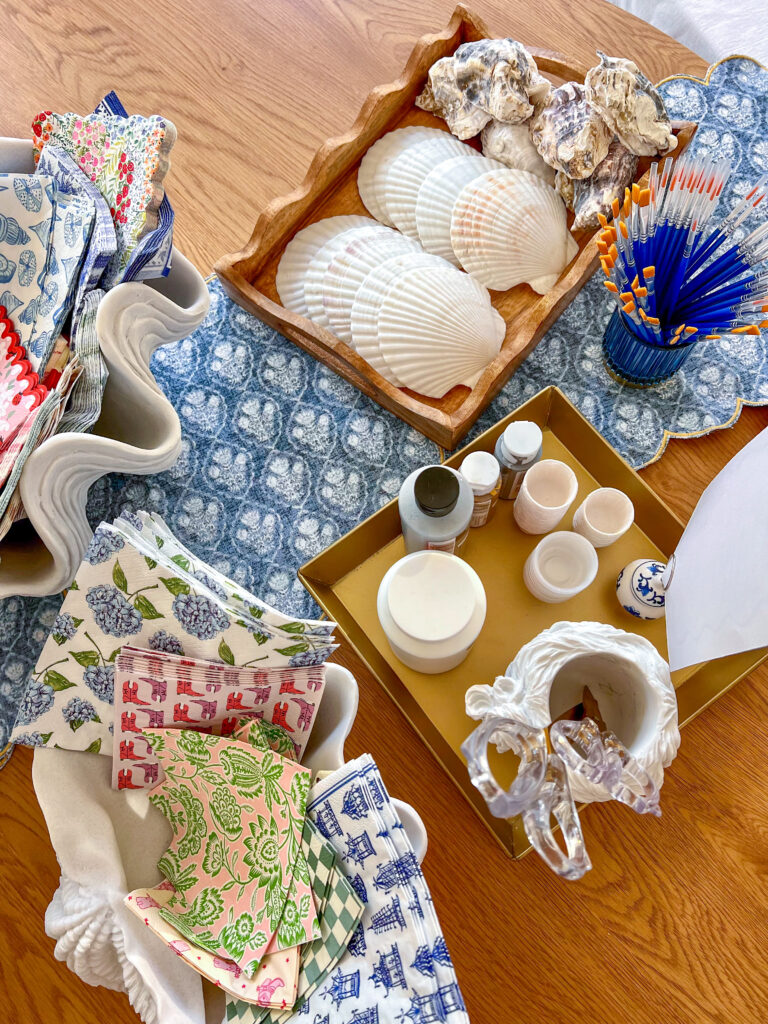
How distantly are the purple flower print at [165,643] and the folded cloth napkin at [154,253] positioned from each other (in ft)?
0.77

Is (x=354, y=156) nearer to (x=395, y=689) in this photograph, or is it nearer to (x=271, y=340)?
(x=271, y=340)

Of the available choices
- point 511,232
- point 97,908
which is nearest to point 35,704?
point 97,908

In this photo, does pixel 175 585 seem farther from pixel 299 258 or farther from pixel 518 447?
pixel 299 258

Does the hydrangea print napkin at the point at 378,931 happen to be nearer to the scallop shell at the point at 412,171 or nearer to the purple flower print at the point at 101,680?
the purple flower print at the point at 101,680

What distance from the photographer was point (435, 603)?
531 mm

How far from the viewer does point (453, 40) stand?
695 millimetres

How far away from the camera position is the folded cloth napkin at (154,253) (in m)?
0.50

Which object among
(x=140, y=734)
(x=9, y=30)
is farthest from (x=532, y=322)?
(x=9, y=30)

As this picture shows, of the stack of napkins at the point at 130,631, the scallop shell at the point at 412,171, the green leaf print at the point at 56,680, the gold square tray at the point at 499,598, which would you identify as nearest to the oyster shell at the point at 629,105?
the scallop shell at the point at 412,171

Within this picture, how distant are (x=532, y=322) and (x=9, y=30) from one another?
23.9 inches

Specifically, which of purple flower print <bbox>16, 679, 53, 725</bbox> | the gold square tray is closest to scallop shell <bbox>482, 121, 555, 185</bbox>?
the gold square tray

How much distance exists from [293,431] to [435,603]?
22 cm

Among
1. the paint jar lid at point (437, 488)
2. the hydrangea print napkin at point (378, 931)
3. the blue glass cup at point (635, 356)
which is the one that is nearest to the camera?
the hydrangea print napkin at point (378, 931)

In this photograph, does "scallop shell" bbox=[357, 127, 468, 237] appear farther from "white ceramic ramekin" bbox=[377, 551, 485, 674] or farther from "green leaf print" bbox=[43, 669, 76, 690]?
"green leaf print" bbox=[43, 669, 76, 690]
